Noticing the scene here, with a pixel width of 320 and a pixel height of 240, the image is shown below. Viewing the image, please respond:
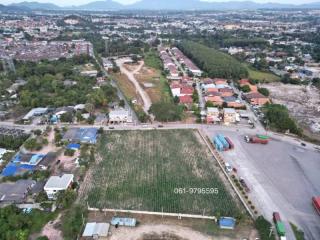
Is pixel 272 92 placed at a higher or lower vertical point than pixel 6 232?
lower

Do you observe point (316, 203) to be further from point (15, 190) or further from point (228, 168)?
point (15, 190)

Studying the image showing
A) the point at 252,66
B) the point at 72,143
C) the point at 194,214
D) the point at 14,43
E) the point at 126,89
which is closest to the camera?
the point at 194,214

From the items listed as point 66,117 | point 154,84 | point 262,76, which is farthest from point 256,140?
point 262,76

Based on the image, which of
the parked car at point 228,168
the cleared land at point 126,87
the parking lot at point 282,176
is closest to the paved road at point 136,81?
the cleared land at point 126,87

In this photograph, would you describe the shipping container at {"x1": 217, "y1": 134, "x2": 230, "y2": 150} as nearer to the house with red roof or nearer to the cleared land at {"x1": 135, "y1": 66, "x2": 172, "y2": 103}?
the house with red roof

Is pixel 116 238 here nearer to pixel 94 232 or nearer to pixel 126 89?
pixel 94 232

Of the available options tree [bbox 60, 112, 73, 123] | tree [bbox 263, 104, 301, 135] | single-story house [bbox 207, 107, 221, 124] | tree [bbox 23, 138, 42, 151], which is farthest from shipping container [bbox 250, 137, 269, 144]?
tree [bbox 23, 138, 42, 151]

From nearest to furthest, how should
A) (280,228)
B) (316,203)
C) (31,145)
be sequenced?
(280,228) < (316,203) < (31,145)

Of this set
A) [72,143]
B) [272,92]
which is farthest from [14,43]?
[272,92]
